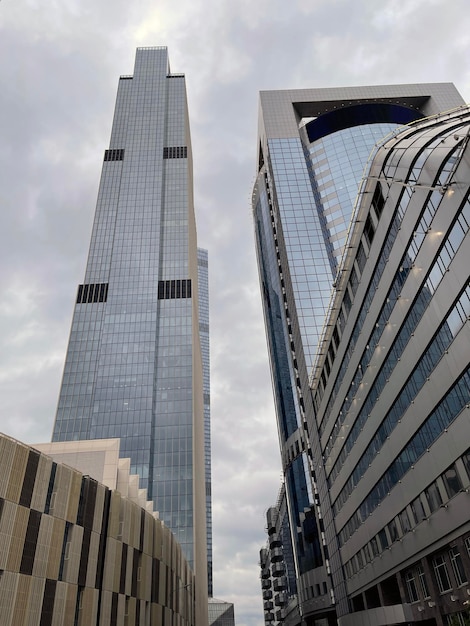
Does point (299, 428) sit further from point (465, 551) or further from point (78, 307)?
point (465, 551)

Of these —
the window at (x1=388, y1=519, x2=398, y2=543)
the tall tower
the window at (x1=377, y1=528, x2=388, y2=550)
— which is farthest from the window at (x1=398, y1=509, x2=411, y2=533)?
the tall tower

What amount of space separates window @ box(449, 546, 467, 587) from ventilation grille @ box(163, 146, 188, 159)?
147177 millimetres

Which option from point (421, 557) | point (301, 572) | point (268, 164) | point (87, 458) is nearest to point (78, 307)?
point (268, 164)

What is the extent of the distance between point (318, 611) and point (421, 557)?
6587 centimetres

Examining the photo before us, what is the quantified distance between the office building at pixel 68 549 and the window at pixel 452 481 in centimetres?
2542

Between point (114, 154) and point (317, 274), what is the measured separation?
9467 cm

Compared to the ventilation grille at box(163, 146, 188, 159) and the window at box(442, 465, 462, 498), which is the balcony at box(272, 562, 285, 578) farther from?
the ventilation grille at box(163, 146, 188, 159)

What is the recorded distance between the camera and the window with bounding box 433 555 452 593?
107 feet

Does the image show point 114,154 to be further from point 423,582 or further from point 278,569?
point 423,582

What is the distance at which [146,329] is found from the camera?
121 m

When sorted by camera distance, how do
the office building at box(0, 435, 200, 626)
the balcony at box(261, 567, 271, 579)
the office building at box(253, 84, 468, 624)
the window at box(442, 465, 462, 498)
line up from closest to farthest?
the office building at box(0, 435, 200, 626) < the window at box(442, 465, 462, 498) < the office building at box(253, 84, 468, 624) < the balcony at box(261, 567, 271, 579)

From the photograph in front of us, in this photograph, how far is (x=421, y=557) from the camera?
116 ft

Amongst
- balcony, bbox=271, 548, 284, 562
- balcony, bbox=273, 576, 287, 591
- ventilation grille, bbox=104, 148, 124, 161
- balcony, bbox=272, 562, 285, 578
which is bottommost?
balcony, bbox=273, 576, 287, 591

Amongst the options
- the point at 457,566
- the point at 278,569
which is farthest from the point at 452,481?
the point at 278,569
